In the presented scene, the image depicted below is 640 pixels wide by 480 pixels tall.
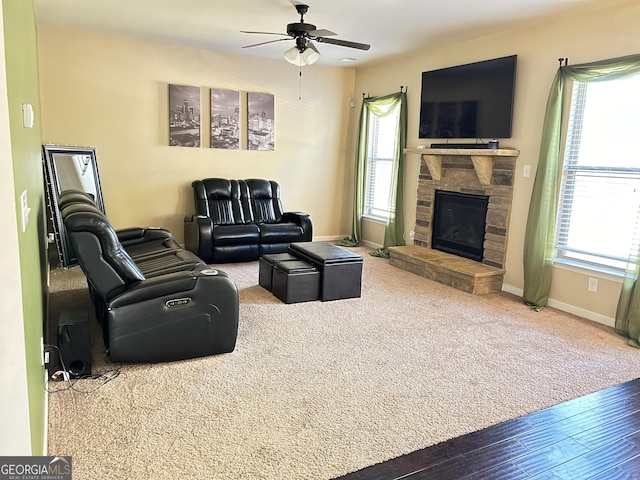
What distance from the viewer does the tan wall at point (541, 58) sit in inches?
156

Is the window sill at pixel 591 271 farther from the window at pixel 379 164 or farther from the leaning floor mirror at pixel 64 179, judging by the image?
the leaning floor mirror at pixel 64 179

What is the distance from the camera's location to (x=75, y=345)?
2.79m

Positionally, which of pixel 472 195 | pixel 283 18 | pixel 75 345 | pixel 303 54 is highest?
pixel 283 18

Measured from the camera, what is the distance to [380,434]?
238 centimetres

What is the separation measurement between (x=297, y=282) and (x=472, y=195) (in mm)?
2357

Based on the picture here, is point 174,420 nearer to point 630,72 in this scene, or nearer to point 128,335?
point 128,335

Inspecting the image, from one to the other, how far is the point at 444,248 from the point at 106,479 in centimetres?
462

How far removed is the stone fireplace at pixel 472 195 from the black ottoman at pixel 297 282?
5.10 ft

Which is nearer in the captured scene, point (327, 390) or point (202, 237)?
point (327, 390)

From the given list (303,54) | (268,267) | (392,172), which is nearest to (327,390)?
(268,267)

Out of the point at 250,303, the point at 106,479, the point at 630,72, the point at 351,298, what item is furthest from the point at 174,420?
the point at 630,72

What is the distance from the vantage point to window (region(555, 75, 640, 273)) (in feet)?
12.9

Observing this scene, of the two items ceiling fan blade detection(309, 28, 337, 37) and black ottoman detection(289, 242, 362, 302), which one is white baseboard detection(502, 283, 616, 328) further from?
ceiling fan blade detection(309, 28, 337, 37)

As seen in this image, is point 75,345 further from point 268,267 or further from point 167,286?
point 268,267
